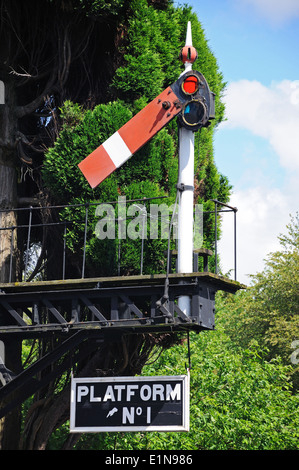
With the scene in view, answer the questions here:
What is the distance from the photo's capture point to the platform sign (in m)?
10.0

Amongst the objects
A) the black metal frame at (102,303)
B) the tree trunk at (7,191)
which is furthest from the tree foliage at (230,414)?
the black metal frame at (102,303)

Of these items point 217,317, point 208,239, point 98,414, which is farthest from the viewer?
point 217,317

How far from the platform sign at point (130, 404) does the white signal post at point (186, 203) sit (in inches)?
40.0

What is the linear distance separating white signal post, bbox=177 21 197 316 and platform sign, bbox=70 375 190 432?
3.34 feet

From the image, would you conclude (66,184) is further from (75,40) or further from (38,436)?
(38,436)

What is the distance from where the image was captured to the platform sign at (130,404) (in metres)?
10.0

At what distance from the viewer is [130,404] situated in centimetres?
1022

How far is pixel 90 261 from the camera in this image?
38.6ft

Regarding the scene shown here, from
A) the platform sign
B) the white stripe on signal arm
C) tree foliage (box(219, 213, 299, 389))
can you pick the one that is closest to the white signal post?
the white stripe on signal arm

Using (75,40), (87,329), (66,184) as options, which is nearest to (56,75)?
(75,40)

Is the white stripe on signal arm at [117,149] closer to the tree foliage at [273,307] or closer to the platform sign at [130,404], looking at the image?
the platform sign at [130,404]

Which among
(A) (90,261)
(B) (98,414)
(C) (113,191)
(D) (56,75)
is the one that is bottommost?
(B) (98,414)

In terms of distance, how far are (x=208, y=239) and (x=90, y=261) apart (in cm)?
200

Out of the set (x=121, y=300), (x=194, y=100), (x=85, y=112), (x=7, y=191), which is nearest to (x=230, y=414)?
(x=7, y=191)
